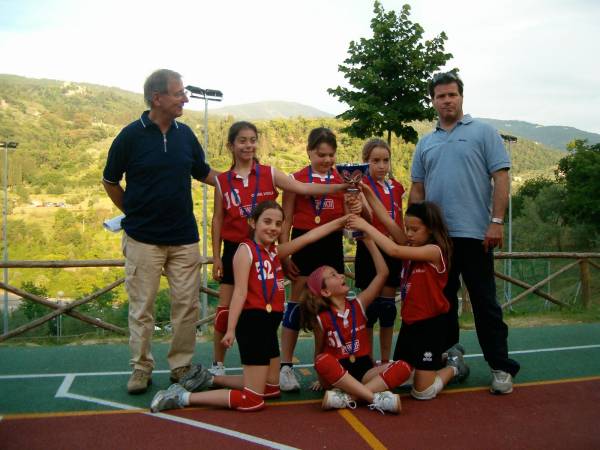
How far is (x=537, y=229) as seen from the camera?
157 feet

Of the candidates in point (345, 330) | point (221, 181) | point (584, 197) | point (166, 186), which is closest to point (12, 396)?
point (166, 186)

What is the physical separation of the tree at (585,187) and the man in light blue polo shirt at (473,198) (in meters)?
34.8

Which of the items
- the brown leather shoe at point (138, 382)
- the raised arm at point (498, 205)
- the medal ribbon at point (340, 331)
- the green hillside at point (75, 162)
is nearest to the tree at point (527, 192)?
the green hillside at point (75, 162)

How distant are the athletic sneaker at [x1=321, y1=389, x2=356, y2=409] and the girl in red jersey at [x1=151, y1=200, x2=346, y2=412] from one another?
442 millimetres

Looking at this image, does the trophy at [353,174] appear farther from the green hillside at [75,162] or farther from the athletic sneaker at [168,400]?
the green hillside at [75,162]

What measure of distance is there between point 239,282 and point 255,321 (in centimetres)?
30

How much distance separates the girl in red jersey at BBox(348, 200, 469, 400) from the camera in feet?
14.2

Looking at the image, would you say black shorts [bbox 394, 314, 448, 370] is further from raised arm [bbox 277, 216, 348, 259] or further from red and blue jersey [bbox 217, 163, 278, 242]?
red and blue jersey [bbox 217, 163, 278, 242]

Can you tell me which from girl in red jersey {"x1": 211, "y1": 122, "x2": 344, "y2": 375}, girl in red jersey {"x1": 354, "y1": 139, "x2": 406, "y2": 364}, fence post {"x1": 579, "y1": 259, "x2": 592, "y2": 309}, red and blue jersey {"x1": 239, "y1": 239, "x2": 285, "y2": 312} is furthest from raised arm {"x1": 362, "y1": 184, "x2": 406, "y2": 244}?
fence post {"x1": 579, "y1": 259, "x2": 592, "y2": 309}

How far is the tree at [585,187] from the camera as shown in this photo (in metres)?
36.2

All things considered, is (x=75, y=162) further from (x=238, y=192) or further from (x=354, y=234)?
(x=354, y=234)

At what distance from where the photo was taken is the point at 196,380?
445 cm

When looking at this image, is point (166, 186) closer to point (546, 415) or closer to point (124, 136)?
point (124, 136)

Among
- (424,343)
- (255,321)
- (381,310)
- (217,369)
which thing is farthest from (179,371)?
(424,343)
